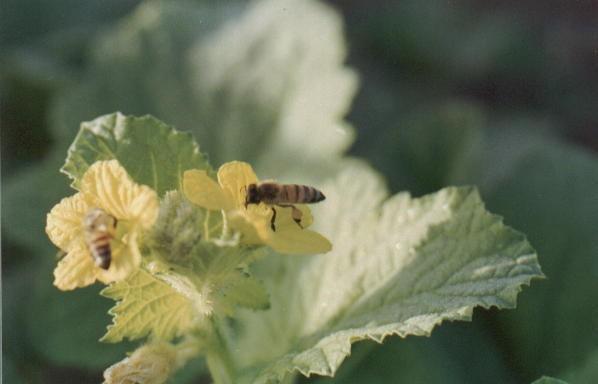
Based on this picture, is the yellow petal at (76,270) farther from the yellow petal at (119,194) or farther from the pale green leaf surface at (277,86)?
the pale green leaf surface at (277,86)

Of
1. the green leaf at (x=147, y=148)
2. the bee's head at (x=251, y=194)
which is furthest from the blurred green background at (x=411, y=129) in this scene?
the bee's head at (x=251, y=194)

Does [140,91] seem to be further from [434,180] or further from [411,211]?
[411,211]

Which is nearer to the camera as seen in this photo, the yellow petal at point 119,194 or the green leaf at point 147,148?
the yellow petal at point 119,194

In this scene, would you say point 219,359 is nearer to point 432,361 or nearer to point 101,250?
point 101,250

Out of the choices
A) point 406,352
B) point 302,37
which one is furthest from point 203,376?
point 302,37

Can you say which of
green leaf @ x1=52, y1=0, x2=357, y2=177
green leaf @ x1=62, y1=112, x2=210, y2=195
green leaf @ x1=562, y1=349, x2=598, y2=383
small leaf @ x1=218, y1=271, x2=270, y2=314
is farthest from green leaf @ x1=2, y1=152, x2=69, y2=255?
green leaf @ x1=562, y1=349, x2=598, y2=383
